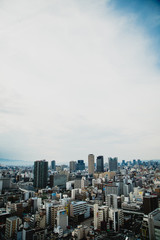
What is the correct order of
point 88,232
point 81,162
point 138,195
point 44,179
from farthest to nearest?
point 81,162
point 44,179
point 138,195
point 88,232

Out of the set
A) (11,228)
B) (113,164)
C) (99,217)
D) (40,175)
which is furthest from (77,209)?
(113,164)

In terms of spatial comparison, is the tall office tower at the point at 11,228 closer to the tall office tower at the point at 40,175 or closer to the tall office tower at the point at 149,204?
the tall office tower at the point at 149,204

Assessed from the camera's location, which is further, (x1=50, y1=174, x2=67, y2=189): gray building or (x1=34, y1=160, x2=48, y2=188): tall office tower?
(x1=50, y1=174, x2=67, y2=189): gray building

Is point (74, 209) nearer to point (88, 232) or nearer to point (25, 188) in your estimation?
point (88, 232)

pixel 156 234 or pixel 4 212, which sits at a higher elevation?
pixel 156 234

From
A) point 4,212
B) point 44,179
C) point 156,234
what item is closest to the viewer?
point 156,234

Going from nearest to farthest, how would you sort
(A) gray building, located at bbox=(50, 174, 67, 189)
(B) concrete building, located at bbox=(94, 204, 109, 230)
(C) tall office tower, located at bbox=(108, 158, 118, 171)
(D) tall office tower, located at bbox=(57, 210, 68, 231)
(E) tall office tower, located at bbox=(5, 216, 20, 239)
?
(E) tall office tower, located at bbox=(5, 216, 20, 239), (D) tall office tower, located at bbox=(57, 210, 68, 231), (B) concrete building, located at bbox=(94, 204, 109, 230), (A) gray building, located at bbox=(50, 174, 67, 189), (C) tall office tower, located at bbox=(108, 158, 118, 171)

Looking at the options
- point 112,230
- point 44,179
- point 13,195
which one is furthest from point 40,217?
point 44,179

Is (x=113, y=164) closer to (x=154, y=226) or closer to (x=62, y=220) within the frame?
(x=62, y=220)

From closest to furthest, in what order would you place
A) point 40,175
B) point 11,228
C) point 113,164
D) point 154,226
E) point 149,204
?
point 154,226
point 11,228
point 149,204
point 40,175
point 113,164

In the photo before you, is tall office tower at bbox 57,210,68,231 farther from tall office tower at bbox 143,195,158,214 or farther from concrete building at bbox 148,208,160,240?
tall office tower at bbox 143,195,158,214

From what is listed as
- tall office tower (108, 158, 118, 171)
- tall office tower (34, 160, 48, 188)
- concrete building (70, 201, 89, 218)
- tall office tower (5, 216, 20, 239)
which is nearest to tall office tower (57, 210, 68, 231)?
concrete building (70, 201, 89, 218)
